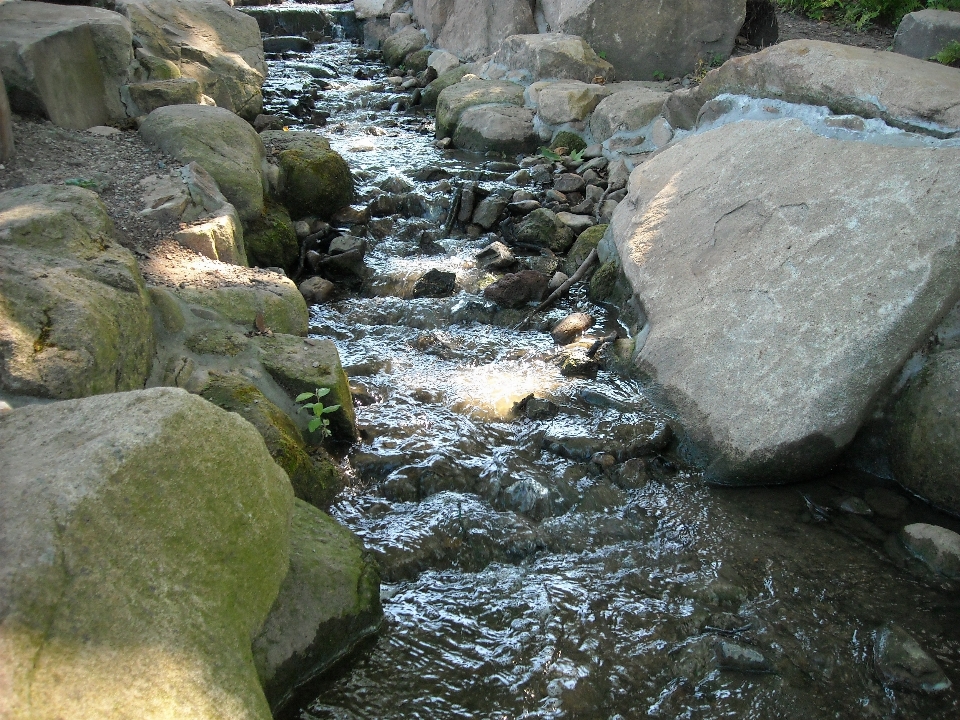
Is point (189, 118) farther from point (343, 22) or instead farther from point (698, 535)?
point (343, 22)

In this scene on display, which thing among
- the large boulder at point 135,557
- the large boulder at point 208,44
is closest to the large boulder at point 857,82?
the large boulder at point 135,557

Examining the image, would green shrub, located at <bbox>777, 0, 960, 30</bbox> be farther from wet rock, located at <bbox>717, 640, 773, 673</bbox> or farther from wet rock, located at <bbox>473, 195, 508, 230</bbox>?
wet rock, located at <bbox>717, 640, 773, 673</bbox>

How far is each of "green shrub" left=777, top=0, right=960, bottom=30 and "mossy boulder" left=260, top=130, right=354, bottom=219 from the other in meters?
7.76

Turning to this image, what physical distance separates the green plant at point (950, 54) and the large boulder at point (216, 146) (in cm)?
697

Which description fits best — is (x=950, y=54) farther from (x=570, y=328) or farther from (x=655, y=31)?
(x=570, y=328)

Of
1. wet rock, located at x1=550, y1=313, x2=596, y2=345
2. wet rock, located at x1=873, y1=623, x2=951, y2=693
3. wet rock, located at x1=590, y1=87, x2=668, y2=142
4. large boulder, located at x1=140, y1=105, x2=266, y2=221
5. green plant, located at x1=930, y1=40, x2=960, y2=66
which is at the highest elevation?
green plant, located at x1=930, y1=40, x2=960, y2=66

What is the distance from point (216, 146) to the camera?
5816mm

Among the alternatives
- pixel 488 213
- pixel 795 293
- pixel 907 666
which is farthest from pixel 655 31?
pixel 907 666

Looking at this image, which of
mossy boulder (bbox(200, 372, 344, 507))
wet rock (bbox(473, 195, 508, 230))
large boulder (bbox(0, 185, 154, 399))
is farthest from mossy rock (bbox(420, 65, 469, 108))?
mossy boulder (bbox(200, 372, 344, 507))

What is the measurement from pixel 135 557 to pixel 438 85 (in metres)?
10.1

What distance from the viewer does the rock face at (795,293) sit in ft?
12.3

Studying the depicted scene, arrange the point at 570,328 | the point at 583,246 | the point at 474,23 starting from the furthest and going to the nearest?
the point at 474,23, the point at 583,246, the point at 570,328

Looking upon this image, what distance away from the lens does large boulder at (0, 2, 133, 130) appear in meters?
5.48

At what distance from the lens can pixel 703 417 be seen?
404 cm
